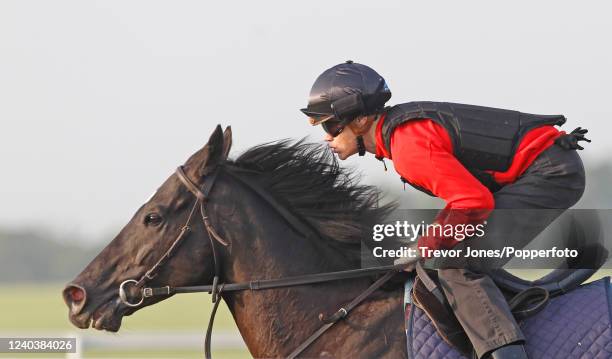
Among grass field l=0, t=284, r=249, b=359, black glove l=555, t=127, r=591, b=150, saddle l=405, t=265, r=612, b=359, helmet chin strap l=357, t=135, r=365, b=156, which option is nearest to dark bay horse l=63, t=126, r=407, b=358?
saddle l=405, t=265, r=612, b=359

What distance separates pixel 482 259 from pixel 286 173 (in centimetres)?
123

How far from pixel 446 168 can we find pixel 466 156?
25 centimetres

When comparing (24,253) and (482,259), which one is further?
(24,253)

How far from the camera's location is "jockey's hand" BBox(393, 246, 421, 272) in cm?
469

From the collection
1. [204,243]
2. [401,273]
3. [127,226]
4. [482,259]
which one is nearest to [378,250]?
[401,273]

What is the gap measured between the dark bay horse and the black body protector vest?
2.06 feet

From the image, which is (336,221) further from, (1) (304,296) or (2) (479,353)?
(2) (479,353)

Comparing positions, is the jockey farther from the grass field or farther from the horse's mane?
the grass field

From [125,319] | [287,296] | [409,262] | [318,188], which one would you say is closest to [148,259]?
[287,296]

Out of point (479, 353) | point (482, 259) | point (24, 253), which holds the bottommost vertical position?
point (24, 253)

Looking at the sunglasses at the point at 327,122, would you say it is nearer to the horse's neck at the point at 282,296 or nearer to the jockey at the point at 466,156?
the jockey at the point at 466,156

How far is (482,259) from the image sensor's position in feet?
15.4

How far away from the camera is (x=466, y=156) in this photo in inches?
185

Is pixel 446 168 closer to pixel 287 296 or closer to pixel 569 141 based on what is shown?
pixel 569 141
